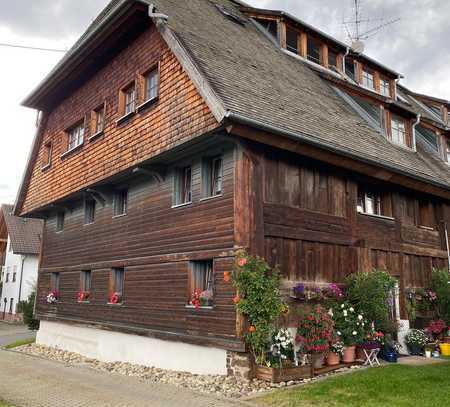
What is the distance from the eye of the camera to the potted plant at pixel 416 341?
505 inches

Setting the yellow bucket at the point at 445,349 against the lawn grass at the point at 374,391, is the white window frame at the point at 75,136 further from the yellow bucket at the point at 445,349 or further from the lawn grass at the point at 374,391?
the yellow bucket at the point at 445,349

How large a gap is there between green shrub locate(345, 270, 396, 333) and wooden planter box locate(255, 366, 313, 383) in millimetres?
2474

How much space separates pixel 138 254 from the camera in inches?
539

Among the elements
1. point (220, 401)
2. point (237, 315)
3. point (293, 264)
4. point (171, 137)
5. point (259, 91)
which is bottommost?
point (220, 401)

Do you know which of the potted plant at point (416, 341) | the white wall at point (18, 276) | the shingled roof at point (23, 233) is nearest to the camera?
the potted plant at point (416, 341)

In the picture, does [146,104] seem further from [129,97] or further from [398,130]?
[398,130]

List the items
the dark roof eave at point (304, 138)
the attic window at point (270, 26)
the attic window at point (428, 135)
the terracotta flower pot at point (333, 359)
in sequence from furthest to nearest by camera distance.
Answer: the attic window at point (270, 26) < the attic window at point (428, 135) < the terracotta flower pot at point (333, 359) < the dark roof eave at point (304, 138)

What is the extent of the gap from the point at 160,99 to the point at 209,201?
3154 mm

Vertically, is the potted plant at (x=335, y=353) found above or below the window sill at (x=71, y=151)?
below

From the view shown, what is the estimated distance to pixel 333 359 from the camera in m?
10.7

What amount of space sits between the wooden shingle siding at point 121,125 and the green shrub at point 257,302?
3039mm

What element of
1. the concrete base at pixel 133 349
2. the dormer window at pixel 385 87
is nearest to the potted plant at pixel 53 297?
the concrete base at pixel 133 349

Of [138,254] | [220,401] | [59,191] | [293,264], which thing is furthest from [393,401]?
[59,191]

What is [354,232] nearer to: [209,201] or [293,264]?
[293,264]
